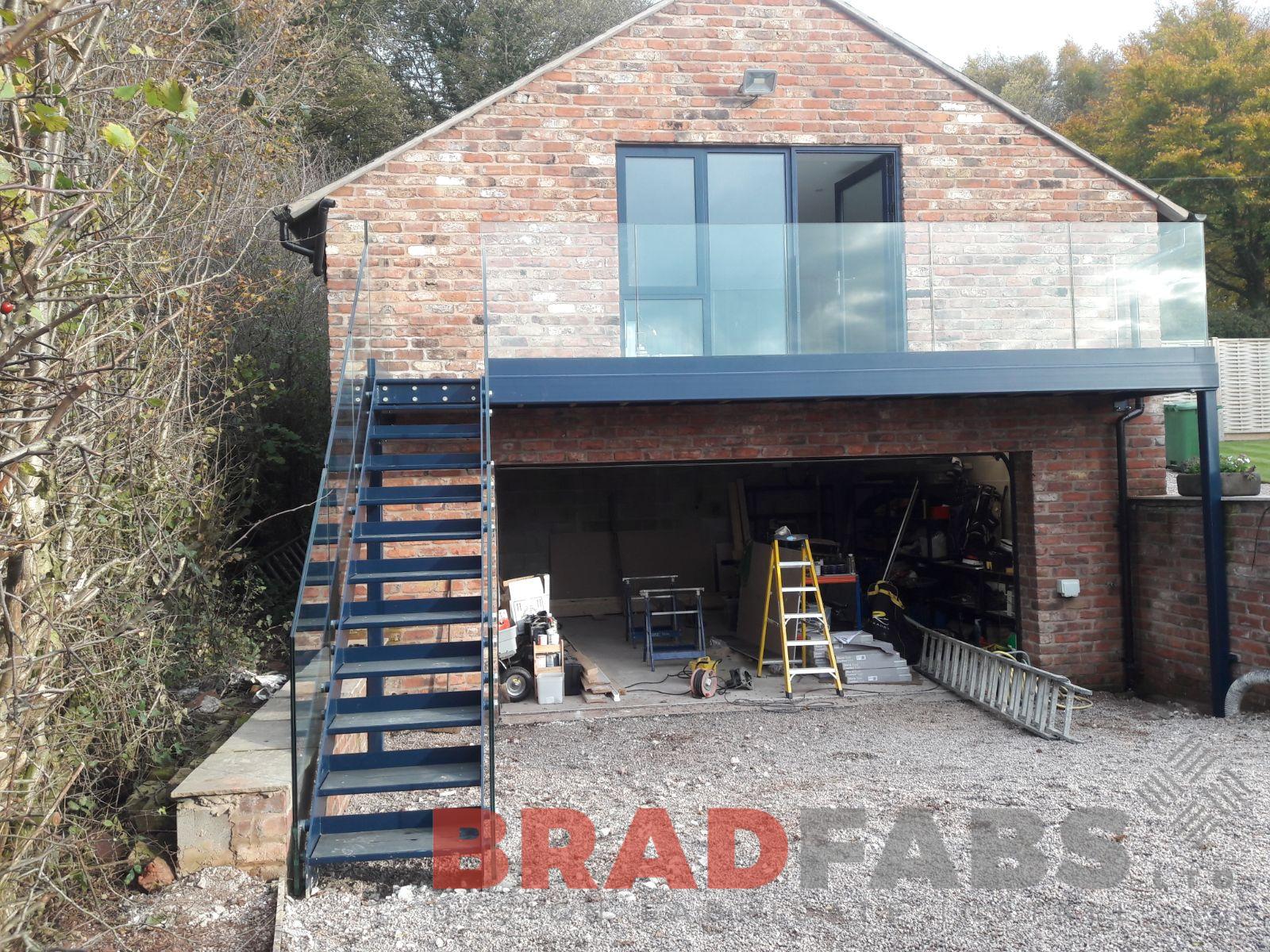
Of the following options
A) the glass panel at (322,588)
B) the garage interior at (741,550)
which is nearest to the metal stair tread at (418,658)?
the glass panel at (322,588)

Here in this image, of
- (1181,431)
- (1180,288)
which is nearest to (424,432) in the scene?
(1180,288)

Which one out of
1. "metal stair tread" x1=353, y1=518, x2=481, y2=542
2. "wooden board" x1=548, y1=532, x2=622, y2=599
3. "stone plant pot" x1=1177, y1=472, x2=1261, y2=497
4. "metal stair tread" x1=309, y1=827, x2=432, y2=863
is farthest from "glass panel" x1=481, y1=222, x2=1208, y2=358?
"wooden board" x1=548, y1=532, x2=622, y2=599

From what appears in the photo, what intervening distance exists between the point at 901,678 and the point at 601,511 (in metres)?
6.64

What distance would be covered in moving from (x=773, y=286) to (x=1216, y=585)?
442 cm

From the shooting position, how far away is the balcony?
7.74m

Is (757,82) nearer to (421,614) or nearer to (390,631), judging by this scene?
(421,614)

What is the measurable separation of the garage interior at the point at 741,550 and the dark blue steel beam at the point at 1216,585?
1622 mm

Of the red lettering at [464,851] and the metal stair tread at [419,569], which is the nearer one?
the red lettering at [464,851]

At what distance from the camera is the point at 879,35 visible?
880 cm

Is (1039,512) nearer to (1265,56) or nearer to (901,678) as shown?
(901,678)

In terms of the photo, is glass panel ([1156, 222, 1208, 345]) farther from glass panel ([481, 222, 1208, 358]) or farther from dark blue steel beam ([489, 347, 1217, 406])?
dark blue steel beam ([489, 347, 1217, 406])

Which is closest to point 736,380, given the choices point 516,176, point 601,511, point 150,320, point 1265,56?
point 516,176

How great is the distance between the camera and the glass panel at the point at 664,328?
7770 mm

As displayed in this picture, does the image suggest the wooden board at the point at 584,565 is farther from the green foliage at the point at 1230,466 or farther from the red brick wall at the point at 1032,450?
the green foliage at the point at 1230,466
